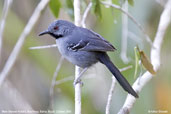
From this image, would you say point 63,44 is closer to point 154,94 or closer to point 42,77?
point 154,94

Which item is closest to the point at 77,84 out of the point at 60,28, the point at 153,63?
the point at 60,28

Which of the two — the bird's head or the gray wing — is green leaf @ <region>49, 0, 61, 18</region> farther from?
the gray wing

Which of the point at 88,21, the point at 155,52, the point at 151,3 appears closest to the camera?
the point at 155,52

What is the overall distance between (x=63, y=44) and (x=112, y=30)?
1.25 metres

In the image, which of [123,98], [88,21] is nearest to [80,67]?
[123,98]

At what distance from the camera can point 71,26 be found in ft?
13.8

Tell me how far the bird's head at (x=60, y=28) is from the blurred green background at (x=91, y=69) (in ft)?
1.47

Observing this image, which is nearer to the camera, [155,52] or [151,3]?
[155,52]

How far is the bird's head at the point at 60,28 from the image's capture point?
4172mm

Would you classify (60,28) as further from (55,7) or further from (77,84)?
(77,84)

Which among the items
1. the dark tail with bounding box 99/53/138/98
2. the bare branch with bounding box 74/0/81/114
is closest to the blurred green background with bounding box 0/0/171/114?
the bare branch with bounding box 74/0/81/114

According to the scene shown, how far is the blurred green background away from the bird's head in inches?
17.6

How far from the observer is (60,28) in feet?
13.8

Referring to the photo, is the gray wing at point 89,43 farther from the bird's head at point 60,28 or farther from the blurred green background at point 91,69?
the blurred green background at point 91,69
